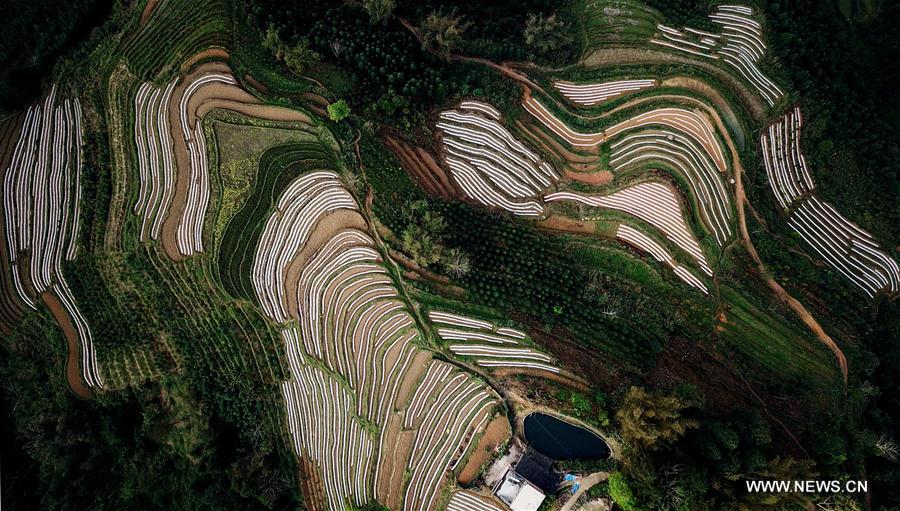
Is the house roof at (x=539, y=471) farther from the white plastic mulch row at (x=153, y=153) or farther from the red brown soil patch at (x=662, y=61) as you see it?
the red brown soil patch at (x=662, y=61)

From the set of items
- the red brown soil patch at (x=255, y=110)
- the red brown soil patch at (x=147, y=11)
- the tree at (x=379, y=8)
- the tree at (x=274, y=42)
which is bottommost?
the red brown soil patch at (x=255, y=110)

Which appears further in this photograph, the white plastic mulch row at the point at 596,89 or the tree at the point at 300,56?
the white plastic mulch row at the point at 596,89

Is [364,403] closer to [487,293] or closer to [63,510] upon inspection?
[487,293]

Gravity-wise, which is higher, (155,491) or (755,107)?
(755,107)

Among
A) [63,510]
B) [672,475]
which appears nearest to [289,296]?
[63,510]

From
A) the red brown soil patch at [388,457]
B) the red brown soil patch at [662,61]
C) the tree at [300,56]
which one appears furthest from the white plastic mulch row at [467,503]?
the red brown soil patch at [662,61]

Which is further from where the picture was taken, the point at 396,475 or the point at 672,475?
the point at 396,475

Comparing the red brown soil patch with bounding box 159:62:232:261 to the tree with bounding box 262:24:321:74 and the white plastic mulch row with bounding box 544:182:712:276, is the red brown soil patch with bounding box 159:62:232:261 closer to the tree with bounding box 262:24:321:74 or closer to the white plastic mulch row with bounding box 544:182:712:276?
the tree with bounding box 262:24:321:74

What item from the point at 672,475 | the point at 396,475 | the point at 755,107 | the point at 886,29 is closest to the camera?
the point at 672,475
